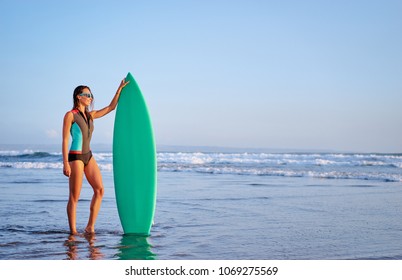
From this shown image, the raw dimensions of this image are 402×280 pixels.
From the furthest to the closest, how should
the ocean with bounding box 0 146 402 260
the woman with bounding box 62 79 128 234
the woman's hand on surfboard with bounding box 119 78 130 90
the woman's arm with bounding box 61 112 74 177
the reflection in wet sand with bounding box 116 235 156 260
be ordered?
1. the woman's hand on surfboard with bounding box 119 78 130 90
2. the woman with bounding box 62 79 128 234
3. the woman's arm with bounding box 61 112 74 177
4. the ocean with bounding box 0 146 402 260
5. the reflection in wet sand with bounding box 116 235 156 260

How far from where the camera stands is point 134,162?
3764 mm

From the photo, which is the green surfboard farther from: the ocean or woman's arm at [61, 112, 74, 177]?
woman's arm at [61, 112, 74, 177]

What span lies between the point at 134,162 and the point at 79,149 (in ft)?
1.40

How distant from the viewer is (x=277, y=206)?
5.00m

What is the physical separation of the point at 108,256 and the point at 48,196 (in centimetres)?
305

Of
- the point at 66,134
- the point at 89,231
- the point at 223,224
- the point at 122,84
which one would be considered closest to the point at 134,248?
the point at 89,231

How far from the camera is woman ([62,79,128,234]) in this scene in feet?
11.5

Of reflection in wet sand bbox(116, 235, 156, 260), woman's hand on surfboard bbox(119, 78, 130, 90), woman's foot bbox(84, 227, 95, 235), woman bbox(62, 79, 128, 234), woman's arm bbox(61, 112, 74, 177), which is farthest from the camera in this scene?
woman's hand on surfboard bbox(119, 78, 130, 90)

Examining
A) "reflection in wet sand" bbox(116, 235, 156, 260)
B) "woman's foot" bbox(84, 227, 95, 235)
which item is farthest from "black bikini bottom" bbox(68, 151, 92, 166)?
"reflection in wet sand" bbox(116, 235, 156, 260)

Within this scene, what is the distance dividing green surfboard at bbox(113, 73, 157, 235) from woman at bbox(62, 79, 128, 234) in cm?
21

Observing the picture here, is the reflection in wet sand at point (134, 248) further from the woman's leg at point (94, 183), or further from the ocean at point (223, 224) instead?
the woman's leg at point (94, 183)

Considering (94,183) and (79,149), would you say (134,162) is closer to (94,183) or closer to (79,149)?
(94,183)
